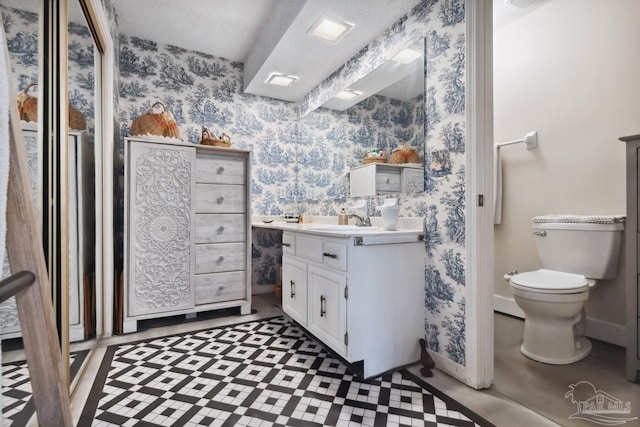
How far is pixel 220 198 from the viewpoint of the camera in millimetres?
2430

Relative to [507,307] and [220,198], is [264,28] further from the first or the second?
[507,307]

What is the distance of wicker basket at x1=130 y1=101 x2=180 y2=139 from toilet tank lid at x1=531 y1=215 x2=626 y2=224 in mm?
2879

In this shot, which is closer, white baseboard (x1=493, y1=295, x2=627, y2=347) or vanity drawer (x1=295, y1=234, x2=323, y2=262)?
vanity drawer (x1=295, y1=234, x2=323, y2=262)

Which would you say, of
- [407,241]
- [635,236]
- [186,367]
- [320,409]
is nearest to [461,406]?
[320,409]

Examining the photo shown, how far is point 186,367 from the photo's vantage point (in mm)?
1678

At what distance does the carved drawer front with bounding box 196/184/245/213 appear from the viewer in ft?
7.76

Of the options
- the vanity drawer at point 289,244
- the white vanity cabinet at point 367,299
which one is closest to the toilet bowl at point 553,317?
the white vanity cabinet at point 367,299

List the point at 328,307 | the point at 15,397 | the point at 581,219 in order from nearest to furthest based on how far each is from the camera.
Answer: the point at 15,397 < the point at 328,307 < the point at 581,219

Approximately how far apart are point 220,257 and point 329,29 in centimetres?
189

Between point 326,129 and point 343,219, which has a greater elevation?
point 326,129

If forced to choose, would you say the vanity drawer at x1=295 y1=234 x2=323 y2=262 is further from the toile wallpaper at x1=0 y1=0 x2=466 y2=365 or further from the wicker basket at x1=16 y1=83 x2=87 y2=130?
the wicker basket at x1=16 y1=83 x2=87 y2=130

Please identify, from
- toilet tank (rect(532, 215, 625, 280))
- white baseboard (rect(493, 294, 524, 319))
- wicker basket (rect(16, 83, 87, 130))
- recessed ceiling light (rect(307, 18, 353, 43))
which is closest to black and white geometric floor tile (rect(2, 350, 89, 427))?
wicker basket (rect(16, 83, 87, 130))

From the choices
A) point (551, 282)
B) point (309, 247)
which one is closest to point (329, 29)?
point (309, 247)

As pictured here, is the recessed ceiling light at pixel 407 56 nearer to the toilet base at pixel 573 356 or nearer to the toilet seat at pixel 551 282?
the toilet seat at pixel 551 282
